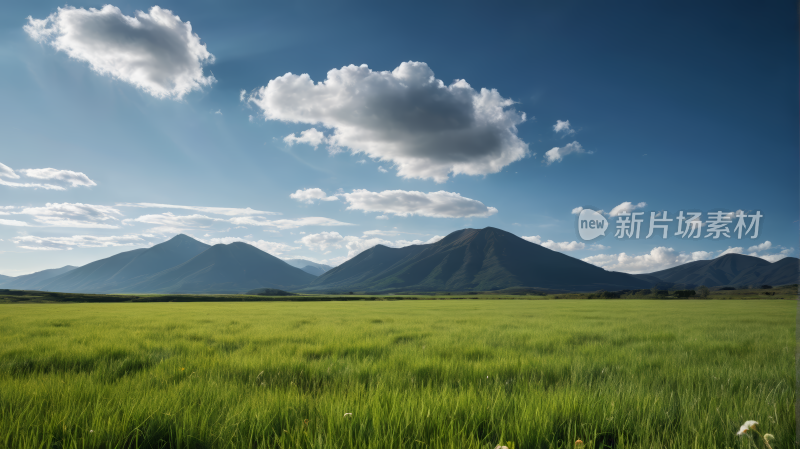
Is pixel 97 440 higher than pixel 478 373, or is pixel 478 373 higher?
pixel 97 440

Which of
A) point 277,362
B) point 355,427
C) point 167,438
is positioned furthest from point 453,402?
point 277,362

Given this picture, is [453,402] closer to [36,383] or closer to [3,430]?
[3,430]

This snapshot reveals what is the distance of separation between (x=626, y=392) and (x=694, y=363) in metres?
3.14

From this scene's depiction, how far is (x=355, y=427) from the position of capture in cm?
244

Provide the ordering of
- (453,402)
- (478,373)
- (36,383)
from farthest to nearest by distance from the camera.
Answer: (478,373), (36,383), (453,402)

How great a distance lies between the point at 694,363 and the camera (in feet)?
17.7

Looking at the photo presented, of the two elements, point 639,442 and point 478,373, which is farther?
point 478,373

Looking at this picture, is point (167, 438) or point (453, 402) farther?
point (453, 402)

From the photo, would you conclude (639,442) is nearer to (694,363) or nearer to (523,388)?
(523,388)

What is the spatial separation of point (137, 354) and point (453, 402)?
6.01 m

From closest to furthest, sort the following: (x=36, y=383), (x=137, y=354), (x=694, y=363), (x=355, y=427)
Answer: (x=355, y=427) → (x=36, y=383) → (x=694, y=363) → (x=137, y=354)

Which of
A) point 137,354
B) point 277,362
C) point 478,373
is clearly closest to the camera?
point 478,373

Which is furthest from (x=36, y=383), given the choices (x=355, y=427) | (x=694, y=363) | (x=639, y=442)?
(x=694, y=363)

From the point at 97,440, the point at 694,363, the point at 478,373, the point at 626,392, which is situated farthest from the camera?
the point at 694,363
